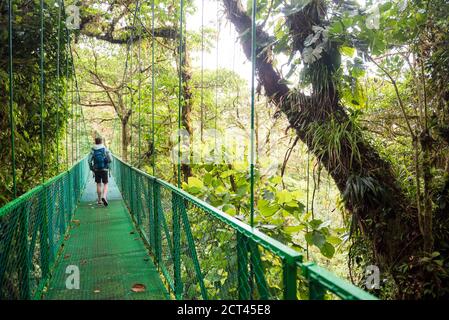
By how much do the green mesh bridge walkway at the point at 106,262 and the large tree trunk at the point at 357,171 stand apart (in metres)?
1.87

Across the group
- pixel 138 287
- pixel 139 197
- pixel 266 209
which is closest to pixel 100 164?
pixel 139 197

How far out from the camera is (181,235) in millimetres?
2262

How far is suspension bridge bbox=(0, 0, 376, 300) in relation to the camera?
1187 mm

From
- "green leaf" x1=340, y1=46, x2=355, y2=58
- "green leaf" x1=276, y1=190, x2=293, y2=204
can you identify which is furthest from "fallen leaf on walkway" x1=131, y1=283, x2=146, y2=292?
"green leaf" x1=340, y1=46, x2=355, y2=58

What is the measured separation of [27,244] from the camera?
74.5 inches

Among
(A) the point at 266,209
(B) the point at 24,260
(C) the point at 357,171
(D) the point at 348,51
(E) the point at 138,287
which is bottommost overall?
(E) the point at 138,287

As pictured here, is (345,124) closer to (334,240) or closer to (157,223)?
(334,240)

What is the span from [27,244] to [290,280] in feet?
4.77

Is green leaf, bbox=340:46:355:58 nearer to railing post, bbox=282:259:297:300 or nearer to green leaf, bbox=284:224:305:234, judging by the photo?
green leaf, bbox=284:224:305:234
